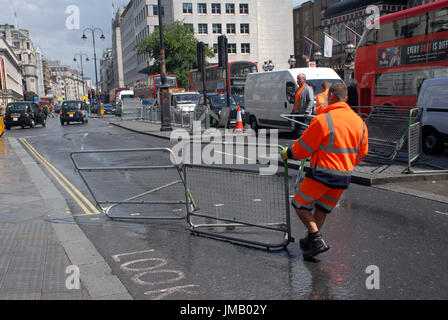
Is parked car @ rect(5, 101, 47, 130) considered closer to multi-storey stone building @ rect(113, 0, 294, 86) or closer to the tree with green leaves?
the tree with green leaves

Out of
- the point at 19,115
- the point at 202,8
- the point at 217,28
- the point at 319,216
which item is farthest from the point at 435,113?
the point at 202,8

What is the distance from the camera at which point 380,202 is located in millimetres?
→ 6984

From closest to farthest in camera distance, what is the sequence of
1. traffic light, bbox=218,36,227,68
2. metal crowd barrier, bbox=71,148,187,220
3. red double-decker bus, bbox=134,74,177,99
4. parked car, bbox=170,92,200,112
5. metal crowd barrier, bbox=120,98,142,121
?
metal crowd barrier, bbox=71,148,187,220 → traffic light, bbox=218,36,227,68 → parked car, bbox=170,92,200,112 → metal crowd barrier, bbox=120,98,142,121 → red double-decker bus, bbox=134,74,177,99

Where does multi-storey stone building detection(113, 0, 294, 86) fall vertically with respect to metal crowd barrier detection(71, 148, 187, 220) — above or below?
above

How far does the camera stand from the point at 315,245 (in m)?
4.46

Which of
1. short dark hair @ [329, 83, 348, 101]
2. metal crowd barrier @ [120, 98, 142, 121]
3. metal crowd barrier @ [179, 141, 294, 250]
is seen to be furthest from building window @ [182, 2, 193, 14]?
short dark hair @ [329, 83, 348, 101]

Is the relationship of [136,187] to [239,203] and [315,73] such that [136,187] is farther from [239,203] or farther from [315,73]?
[315,73]

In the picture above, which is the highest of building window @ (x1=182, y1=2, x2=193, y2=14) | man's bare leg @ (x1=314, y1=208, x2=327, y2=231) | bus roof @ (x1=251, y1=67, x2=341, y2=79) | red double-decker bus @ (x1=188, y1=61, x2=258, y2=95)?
building window @ (x1=182, y1=2, x2=193, y2=14)

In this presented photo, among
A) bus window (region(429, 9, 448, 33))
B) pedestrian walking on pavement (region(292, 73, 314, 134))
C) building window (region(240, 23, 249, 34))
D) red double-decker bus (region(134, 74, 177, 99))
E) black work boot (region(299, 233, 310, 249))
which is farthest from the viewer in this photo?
building window (region(240, 23, 249, 34))

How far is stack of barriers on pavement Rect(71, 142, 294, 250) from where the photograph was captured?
501 centimetres

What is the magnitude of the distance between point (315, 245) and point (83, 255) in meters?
2.41

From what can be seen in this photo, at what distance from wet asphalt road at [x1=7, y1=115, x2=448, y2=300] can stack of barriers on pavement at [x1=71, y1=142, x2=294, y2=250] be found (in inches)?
5.0

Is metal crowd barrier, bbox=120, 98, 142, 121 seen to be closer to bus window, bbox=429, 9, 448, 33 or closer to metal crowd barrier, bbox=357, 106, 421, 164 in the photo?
bus window, bbox=429, 9, 448, 33

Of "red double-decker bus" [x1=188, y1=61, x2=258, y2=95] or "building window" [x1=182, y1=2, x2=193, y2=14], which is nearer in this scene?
"red double-decker bus" [x1=188, y1=61, x2=258, y2=95]
